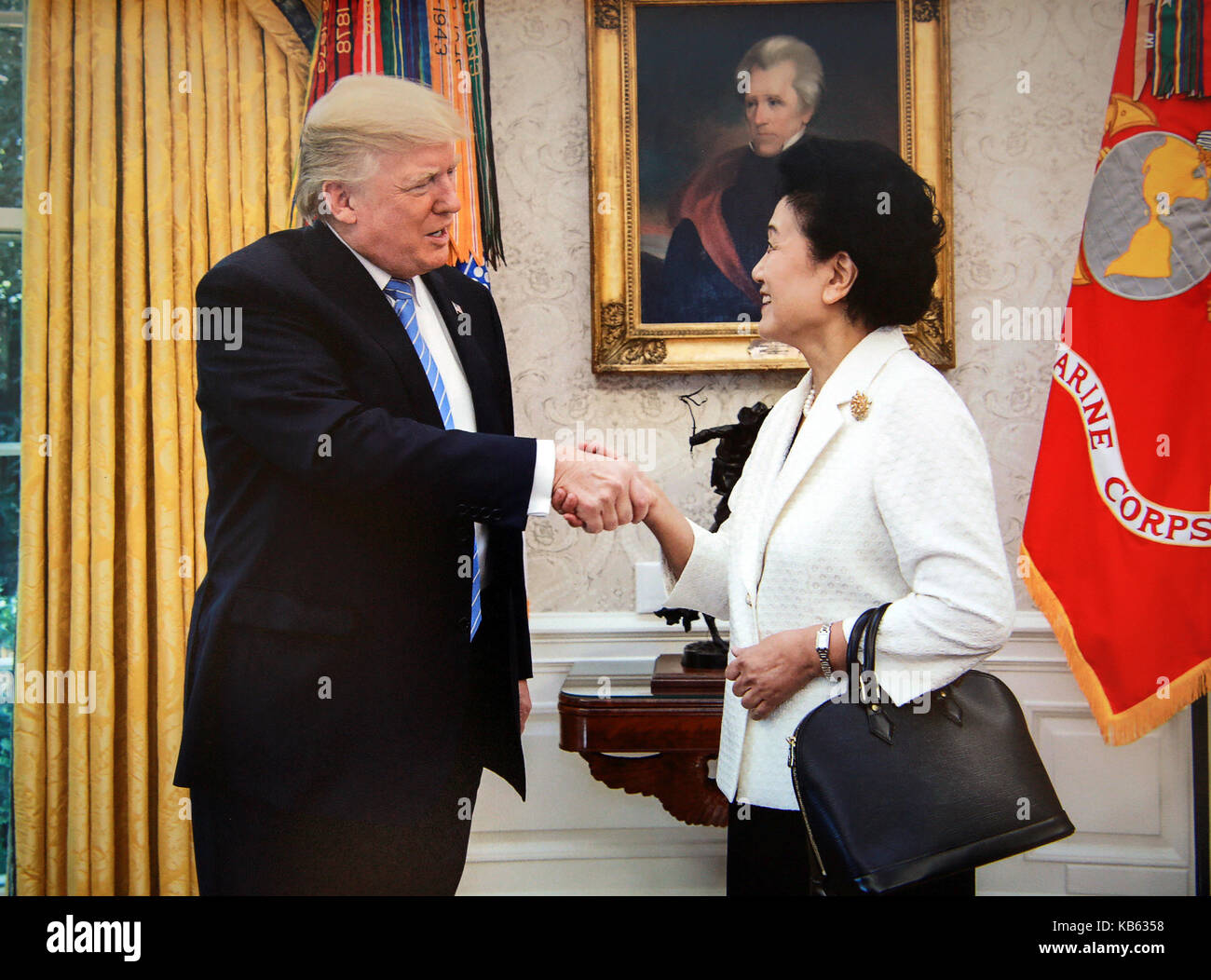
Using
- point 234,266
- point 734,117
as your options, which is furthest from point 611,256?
point 234,266

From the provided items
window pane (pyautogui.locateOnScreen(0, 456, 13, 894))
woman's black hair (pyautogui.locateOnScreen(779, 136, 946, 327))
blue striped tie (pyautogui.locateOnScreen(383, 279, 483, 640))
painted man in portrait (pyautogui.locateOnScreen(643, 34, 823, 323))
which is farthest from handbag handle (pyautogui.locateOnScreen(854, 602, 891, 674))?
window pane (pyautogui.locateOnScreen(0, 456, 13, 894))

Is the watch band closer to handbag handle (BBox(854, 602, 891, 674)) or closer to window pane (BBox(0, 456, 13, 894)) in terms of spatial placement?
handbag handle (BBox(854, 602, 891, 674))

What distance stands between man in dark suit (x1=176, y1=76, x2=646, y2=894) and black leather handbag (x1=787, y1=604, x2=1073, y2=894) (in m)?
0.60

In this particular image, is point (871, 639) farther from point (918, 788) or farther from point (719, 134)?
point (719, 134)

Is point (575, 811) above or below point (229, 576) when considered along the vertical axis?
below

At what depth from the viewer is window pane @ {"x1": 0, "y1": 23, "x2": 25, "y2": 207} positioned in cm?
246

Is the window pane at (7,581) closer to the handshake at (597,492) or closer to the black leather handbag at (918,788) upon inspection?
the handshake at (597,492)

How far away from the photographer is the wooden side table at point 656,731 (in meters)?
1.97

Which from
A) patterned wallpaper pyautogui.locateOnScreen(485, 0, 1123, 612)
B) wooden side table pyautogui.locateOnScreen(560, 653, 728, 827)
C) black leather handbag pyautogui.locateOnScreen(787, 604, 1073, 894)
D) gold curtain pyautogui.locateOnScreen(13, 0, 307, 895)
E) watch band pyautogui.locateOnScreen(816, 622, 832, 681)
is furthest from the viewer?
patterned wallpaper pyautogui.locateOnScreen(485, 0, 1123, 612)
